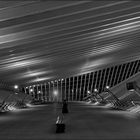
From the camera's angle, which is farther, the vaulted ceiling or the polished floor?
the vaulted ceiling

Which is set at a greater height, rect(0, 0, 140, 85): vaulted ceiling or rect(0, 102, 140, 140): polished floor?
rect(0, 0, 140, 85): vaulted ceiling

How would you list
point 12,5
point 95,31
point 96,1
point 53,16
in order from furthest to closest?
point 95,31 < point 53,16 < point 96,1 < point 12,5

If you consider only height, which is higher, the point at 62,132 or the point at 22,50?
the point at 22,50

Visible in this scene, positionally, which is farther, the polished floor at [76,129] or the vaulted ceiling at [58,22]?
the vaulted ceiling at [58,22]

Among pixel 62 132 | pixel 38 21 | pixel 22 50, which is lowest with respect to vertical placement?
pixel 62 132

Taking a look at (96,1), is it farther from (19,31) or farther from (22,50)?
(22,50)

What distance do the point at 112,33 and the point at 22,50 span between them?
5.92m

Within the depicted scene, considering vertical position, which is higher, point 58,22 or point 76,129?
point 58,22

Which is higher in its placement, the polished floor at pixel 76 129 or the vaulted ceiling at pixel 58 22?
the vaulted ceiling at pixel 58 22

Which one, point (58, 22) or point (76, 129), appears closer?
point (76, 129)

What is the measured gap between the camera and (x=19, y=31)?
13.8 m

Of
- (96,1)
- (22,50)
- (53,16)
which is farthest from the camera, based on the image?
(22,50)

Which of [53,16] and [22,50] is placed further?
[22,50]

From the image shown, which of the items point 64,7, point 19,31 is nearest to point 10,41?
point 19,31
